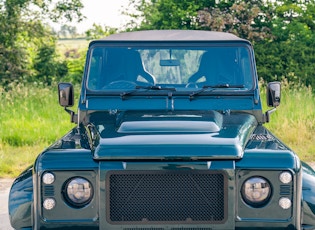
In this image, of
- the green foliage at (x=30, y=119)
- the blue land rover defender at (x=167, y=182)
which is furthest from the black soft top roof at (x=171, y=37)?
Answer: the green foliage at (x=30, y=119)

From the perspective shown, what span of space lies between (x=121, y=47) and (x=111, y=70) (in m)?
0.21

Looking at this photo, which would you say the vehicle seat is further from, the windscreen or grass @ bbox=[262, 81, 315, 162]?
grass @ bbox=[262, 81, 315, 162]

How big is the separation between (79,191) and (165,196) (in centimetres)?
48

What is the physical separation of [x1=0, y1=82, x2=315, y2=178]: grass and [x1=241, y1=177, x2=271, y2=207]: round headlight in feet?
17.6

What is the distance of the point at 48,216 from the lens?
3.90 meters

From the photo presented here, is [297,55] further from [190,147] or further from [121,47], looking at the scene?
[190,147]

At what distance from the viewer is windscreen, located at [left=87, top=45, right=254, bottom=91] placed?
5344mm

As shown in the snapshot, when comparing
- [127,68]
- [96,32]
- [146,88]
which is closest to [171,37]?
[127,68]

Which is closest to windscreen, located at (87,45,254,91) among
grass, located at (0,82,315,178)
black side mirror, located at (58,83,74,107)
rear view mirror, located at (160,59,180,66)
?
rear view mirror, located at (160,59,180,66)

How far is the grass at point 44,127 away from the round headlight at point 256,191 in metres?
5.37

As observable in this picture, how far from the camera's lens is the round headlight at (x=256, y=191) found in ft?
12.6

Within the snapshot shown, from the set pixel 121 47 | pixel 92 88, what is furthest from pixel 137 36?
pixel 92 88

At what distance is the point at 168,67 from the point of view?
17.6ft

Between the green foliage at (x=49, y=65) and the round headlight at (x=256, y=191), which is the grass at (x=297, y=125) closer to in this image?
the round headlight at (x=256, y=191)
